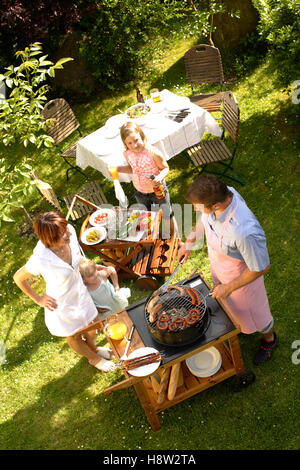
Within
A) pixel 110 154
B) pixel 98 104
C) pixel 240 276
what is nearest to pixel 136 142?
pixel 110 154

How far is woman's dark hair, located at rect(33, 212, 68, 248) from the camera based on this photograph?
3.59m

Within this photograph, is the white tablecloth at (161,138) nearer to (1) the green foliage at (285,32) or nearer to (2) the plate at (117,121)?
(2) the plate at (117,121)

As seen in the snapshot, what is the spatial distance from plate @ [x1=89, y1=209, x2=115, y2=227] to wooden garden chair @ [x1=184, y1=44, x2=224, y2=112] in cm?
268

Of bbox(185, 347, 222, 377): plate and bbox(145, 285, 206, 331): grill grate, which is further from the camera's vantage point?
bbox(185, 347, 222, 377): plate

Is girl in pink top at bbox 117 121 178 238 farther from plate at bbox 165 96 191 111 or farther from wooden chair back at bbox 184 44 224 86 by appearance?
wooden chair back at bbox 184 44 224 86

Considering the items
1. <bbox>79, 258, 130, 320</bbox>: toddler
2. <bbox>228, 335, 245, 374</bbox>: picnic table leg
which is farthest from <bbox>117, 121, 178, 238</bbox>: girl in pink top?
<bbox>228, 335, 245, 374</bbox>: picnic table leg

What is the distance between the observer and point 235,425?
13.2ft

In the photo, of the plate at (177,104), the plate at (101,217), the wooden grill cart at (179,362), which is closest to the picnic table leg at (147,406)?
the wooden grill cart at (179,362)

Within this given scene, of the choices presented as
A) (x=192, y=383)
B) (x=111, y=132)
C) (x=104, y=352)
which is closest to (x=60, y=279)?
(x=104, y=352)

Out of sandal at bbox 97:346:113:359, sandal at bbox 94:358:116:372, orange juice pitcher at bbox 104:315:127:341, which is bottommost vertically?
sandal at bbox 97:346:113:359

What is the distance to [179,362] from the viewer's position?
3.48m

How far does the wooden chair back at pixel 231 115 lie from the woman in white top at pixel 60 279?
2.91 meters

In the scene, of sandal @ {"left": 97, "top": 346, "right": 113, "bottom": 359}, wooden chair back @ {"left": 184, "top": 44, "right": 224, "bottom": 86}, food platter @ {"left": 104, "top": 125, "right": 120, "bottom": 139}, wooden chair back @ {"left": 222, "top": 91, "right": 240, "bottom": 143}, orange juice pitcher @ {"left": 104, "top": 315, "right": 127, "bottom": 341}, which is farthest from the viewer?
wooden chair back @ {"left": 184, "top": 44, "right": 224, "bottom": 86}
